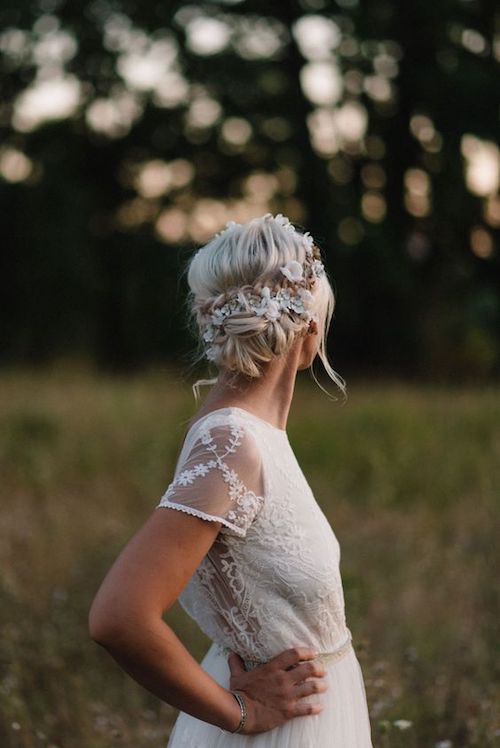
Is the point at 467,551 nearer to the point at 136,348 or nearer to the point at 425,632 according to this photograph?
the point at 425,632

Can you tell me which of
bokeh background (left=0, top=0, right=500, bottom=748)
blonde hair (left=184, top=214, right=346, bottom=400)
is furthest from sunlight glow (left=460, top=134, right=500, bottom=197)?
blonde hair (left=184, top=214, right=346, bottom=400)

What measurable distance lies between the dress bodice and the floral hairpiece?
0.17m

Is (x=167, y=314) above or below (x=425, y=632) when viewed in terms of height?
above

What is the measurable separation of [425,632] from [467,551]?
1.08 metres

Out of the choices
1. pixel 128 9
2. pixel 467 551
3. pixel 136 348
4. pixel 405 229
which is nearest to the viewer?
pixel 467 551

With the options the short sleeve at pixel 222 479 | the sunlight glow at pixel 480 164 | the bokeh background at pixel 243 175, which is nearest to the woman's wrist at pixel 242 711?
the short sleeve at pixel 222 479

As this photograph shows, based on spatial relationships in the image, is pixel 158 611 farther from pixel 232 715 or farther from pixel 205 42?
pixel 205 42

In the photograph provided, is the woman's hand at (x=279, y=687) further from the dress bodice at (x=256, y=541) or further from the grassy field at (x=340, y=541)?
the grassy field at (x=340, y=541)

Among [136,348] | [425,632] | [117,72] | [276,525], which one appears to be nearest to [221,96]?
[117,72]

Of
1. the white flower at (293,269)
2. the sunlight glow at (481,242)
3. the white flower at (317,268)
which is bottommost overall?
the white flower at (293,269)

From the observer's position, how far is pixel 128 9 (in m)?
18.5

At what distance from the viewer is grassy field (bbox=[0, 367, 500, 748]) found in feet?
11.4

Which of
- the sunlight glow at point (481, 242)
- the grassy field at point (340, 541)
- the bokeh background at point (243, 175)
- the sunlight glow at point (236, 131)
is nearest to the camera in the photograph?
the grassy field at point (340, 541)

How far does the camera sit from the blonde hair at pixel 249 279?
1.76m
